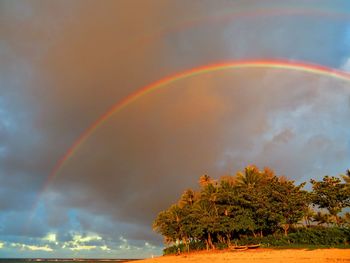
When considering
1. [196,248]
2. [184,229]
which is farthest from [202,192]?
[196,248]

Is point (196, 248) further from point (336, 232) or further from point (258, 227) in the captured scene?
point (336, 232)

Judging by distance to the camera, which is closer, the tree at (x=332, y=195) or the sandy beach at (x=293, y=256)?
the sandy beach at (x=293, y=256)

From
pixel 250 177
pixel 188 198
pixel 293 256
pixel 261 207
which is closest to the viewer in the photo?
pixel 293 256

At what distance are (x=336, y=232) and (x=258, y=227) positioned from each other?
65.3ft

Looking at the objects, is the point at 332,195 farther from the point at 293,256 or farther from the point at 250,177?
the point at 293,256

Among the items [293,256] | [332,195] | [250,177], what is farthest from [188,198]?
[293,256]

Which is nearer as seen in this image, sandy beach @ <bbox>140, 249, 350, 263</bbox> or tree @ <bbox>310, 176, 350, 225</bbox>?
sandy beach @ <bbox>140, 249, 350, 263</bbox>

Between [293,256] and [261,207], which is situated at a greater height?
[261,207]

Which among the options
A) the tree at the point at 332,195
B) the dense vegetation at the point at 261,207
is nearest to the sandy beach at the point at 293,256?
the dense vegetation at the point at 261,207

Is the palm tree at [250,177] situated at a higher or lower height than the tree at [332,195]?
higher

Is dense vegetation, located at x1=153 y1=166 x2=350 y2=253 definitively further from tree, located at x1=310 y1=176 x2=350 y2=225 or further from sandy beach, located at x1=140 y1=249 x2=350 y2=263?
sandy beach, located at x1=140 y1=249 x2=350 y2=263

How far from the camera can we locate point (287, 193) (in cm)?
5819

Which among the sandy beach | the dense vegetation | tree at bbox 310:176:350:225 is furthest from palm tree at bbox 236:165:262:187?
Result: the sandy beach

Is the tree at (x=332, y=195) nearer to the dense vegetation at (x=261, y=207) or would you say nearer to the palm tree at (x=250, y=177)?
the dense vegetation at (x=261, y=207)
